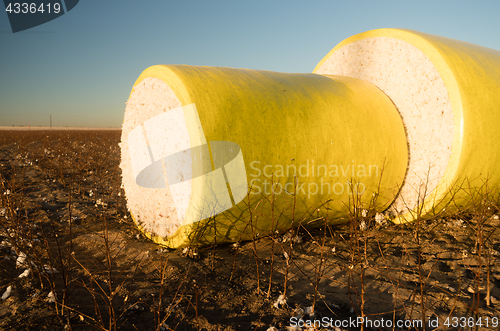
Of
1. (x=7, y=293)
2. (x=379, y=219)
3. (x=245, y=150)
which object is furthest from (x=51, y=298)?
(x=379, y=219)

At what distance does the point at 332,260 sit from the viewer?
108 inches

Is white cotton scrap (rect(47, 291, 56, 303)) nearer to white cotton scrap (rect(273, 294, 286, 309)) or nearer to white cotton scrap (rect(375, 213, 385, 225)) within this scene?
white cotton scrap (rect(273, 294, 286, 309))

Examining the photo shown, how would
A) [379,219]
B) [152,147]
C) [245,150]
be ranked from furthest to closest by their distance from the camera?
[379,219]
[152,147]
[245,150]

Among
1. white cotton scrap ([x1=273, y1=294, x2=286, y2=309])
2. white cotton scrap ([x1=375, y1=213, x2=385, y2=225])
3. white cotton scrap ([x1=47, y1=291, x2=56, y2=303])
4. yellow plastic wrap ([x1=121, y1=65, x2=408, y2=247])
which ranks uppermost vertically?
yellow plastic wrap ([x1=121, y1=65, x2=408, y2=247])

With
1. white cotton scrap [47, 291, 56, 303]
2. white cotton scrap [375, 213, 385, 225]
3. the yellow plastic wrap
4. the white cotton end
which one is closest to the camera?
white cotton scrap [47, 291, 56, 303]

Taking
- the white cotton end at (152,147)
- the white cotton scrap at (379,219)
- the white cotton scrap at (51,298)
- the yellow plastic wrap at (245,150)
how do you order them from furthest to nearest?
the white cotton scrap at (379,219) < the white cotton end at (152,147) < the yellow plastic wrap at (245,150) < the white cotton scrap at (51,298)

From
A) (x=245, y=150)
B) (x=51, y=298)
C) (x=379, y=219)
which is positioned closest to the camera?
(x=51, y=298)

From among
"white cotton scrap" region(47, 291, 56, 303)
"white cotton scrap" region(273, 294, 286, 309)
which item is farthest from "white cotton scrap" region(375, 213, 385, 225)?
"white cotton scrap" region(47, 291, 56, 303)

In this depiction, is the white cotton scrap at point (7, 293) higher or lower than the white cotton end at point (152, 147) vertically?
lower

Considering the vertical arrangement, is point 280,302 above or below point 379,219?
above

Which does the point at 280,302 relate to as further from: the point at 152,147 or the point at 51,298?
the point at 152,147

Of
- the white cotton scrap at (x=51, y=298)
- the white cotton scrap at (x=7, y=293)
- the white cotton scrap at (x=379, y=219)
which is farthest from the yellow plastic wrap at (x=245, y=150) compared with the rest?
the white cotton scrap at (x=7, y=293)

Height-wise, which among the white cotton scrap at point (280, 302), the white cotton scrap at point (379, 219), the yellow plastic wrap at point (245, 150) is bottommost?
the white cotton scrap at point (379, 219)

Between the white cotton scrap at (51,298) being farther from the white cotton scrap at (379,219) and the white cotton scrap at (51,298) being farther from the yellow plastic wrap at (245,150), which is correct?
the white cotton scrap at (379,219)
